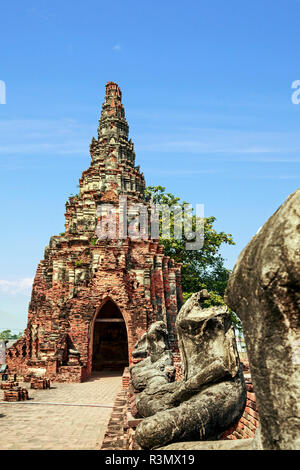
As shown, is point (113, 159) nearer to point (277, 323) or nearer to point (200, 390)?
point (200, 390)

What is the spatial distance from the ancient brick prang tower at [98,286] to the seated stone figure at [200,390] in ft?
39.4

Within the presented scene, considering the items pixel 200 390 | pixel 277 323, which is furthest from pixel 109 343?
pixel 277 323

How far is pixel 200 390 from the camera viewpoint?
3.33 meters

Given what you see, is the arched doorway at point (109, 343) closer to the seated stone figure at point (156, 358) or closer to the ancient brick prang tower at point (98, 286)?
the ancient brick prang tower at point (98, 286)

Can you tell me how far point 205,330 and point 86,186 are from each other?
24.2 meters

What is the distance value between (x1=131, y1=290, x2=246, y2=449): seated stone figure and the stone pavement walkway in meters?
2.95

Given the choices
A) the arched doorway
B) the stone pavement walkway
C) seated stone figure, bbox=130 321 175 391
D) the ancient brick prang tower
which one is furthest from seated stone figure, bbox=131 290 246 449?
the arched doorway

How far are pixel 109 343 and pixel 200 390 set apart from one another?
62.4ft

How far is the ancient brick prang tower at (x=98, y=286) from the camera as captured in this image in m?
15.8

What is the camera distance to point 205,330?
145 inches

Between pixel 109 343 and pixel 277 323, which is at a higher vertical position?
pixel 277 323

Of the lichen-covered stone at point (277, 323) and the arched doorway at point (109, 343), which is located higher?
the lichen-covered stone at point (277, 323)

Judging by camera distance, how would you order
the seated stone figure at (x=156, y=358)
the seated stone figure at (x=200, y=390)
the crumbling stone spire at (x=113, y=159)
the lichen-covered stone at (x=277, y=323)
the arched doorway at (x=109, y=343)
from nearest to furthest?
the lichen-covered stone at (x=277, y=323) → the seated stone figure at (x=200, y=390) → the seated stone figure at (x=156, y=358) → the arched doorway at (x=109, y=343) → the crumbling stone spire at (x=113, y=159)

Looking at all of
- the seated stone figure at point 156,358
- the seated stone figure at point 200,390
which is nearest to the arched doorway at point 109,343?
the seated stone figure at point 156,358
